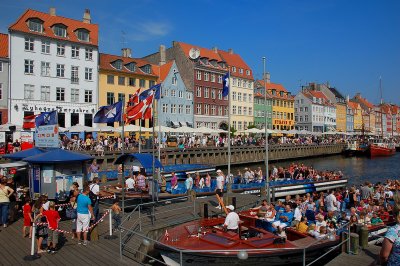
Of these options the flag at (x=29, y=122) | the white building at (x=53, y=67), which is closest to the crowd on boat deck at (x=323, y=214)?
the flag at (x=29, y=122)

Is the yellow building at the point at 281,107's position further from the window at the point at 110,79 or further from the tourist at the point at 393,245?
the tourist at the point at 393,245

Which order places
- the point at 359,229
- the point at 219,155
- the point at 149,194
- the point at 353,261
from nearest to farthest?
1. the point at 353,261
2. the point at 359,229
3. the point at 149,194
4. the point at 219,155

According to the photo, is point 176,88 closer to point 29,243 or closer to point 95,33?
point 95,33

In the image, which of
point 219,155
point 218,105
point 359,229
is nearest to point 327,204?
point 359,229

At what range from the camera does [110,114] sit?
57.9 feet

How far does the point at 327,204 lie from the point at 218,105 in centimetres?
5245

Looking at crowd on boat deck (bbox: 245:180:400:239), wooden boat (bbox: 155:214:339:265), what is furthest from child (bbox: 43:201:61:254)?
crowd on boat deck (bbox: 245:180:400:239)

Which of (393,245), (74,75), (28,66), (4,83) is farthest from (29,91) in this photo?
(393,245)

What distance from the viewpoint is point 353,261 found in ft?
34.5

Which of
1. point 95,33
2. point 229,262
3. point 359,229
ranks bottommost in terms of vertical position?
point 229,262

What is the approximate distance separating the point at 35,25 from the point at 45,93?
8.61 m

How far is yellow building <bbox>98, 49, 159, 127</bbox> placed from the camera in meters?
52.6

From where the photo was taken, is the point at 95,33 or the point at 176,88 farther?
the point at 176,88

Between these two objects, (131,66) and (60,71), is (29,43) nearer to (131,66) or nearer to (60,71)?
(60,71)
